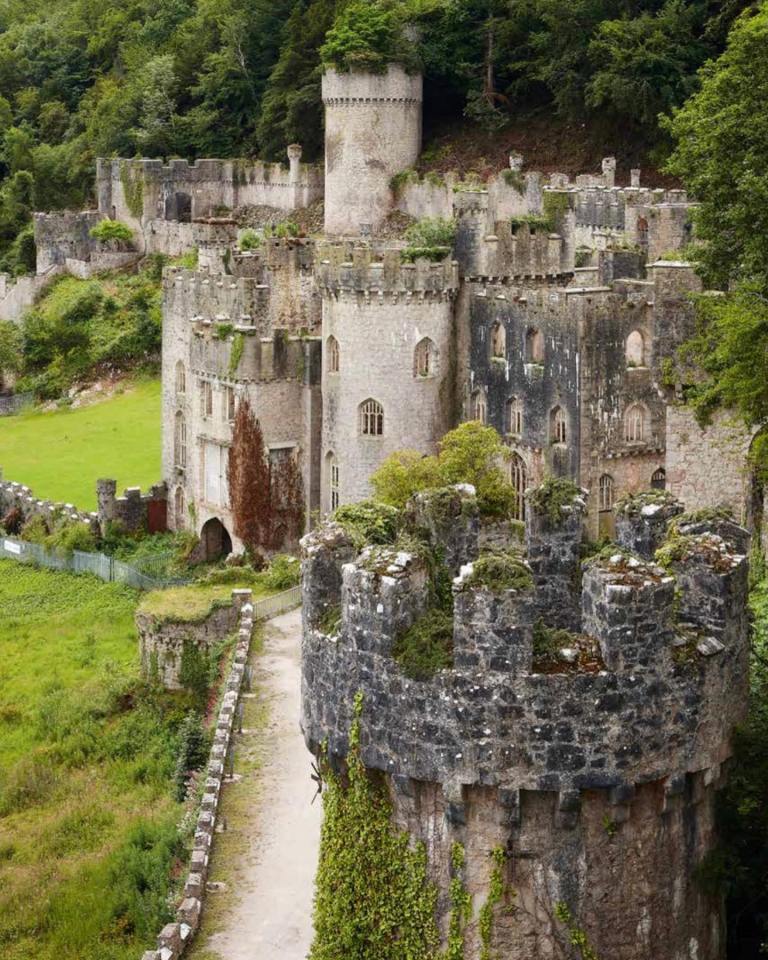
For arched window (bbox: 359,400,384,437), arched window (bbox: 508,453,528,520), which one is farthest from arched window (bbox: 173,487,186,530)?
arched window (bbox: 508,453,528,520)

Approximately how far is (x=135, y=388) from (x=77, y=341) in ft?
17.2

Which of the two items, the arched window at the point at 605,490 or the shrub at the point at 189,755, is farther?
the arched window at the point at 605,490

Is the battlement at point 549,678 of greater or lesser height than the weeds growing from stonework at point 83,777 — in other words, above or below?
above

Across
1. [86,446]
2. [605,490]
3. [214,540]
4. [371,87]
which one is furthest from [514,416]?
[371,87]

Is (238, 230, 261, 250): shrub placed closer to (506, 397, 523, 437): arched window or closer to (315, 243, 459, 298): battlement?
(315, 243, 459, 298): battlement

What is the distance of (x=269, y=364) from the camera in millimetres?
46688

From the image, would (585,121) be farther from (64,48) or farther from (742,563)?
(742,563)

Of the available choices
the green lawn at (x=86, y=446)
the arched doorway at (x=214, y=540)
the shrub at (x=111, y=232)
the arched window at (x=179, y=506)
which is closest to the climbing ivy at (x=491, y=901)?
the arched doorway at (x=214, y=540)

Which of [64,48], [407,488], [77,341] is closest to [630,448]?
[407,488]

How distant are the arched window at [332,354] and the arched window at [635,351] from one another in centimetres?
740

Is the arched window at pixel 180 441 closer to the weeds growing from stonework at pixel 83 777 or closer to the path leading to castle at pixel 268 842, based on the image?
the weeds growing from stonework at pixel 83 777

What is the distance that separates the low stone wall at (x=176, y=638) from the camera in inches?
1505

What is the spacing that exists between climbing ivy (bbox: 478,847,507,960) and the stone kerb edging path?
Answer: 5.39 metres

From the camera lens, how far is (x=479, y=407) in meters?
44.7
